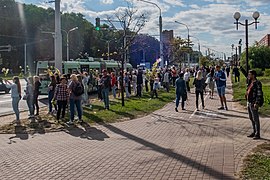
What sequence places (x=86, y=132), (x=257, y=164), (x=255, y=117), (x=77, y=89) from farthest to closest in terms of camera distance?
(x=77, y=89) → (x=86, y=132) → (x=255, y=117) → (x=257, y=164)

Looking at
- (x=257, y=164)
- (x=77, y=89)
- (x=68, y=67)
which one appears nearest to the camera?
(x=257, y=164)

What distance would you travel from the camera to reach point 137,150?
30.0 ft

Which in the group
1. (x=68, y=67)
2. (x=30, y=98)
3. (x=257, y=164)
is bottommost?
(x=257, y=164)

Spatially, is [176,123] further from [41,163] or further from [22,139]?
[41,163]

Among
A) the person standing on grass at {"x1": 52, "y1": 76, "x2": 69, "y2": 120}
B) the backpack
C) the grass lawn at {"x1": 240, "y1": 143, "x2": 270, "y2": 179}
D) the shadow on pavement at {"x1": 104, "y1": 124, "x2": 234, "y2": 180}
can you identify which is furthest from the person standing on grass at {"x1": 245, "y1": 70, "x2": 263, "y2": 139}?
the person standing on grass at {"x1": 52, "y1": 76, "x2": 69, "y2": 120}

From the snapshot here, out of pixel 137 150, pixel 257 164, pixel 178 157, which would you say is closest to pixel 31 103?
pixel 137 150

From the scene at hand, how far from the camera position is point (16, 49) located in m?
77.7

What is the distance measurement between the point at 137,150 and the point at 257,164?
2794 mm

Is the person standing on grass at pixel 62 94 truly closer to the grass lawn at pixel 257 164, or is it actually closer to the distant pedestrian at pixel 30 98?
the distant pedestrian at pixel 30 98

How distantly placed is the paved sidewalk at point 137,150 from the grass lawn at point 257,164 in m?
0.18

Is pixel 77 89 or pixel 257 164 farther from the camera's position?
pixel 77 89

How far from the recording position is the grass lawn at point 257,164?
6.59 meters

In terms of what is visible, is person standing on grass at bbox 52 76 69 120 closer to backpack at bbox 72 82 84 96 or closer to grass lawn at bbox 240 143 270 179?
backpack at bbox 72 82 84 96

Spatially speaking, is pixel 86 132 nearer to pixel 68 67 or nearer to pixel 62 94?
pixel 62 94
